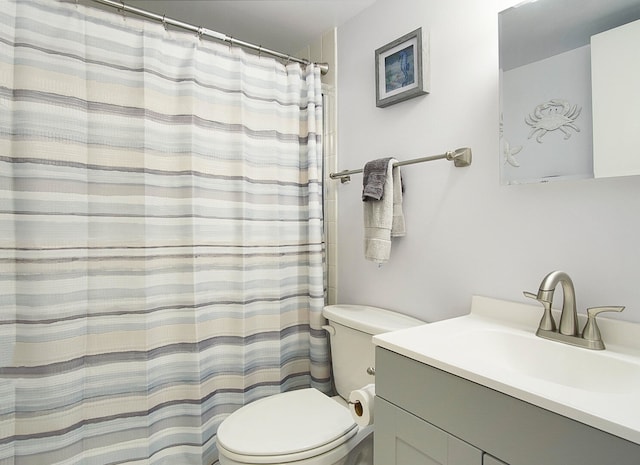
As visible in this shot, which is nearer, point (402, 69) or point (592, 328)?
point (592, 328)

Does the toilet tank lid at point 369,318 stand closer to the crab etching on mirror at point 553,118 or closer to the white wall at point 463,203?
the white wall at point 463,203

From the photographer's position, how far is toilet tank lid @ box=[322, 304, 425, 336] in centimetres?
129

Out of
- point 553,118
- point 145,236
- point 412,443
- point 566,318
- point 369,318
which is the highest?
point 553,118

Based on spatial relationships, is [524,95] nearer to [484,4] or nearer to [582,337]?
[484,4]

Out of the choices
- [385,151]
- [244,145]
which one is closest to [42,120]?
[244,145]

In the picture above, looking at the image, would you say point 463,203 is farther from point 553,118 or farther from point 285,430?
point 285,430

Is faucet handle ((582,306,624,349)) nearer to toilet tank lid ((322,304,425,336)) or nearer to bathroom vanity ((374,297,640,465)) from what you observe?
bathroom vanity ((374,297,640,465))

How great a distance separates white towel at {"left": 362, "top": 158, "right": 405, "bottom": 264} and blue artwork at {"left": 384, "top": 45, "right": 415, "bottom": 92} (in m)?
0.32

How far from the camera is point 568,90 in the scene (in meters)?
0.96

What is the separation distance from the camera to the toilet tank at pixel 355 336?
4.34 feet

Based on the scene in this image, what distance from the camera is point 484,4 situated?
1153 millimetres

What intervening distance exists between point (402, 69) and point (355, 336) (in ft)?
3.56

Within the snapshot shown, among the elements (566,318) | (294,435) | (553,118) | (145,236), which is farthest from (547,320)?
(145,236)

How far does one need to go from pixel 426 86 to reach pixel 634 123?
0.66m
